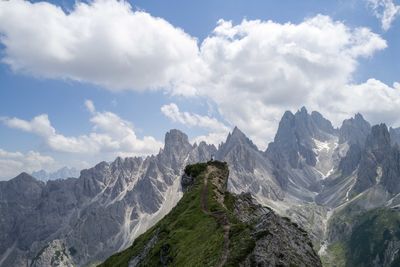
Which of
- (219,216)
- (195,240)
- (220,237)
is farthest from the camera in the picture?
(219,216)

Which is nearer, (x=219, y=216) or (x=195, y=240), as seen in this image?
(x=195, y=240)

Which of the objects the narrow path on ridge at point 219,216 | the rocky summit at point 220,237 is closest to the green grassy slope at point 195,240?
the rocky summit at point 220,237

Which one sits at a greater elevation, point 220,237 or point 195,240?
point 195,240

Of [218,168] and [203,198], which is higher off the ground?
[218,168]

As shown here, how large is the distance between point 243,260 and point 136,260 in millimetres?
61345

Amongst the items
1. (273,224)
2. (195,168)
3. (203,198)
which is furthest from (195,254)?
(195,168)

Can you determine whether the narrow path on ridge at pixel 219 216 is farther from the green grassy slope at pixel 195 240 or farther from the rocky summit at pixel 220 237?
the green grassy slope at pixel 195 240

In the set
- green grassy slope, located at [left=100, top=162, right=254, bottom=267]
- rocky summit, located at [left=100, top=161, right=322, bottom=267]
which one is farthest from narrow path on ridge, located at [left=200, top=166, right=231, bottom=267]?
green grassy slope, located at [left=100, top=162, right=254, bottom=267]

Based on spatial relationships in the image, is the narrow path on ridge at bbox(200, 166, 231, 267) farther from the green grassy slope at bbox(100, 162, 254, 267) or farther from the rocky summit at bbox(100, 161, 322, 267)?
the green grassy slope at bbox(100, 162, 254, 267)

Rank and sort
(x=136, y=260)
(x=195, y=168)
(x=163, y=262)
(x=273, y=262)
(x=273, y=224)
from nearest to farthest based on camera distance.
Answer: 1. (x=273, y=262)
2. (x=273, y=224)
3. (x=163, y=262)
4. (x=136, y=260)
5. (x=195, y=168)

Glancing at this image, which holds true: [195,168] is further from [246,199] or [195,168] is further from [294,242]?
[294,242]

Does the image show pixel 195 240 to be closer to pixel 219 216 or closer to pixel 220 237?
pixel 219 216

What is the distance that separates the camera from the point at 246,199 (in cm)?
10944

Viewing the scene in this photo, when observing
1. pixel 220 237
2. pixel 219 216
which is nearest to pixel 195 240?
pixel 219 216
